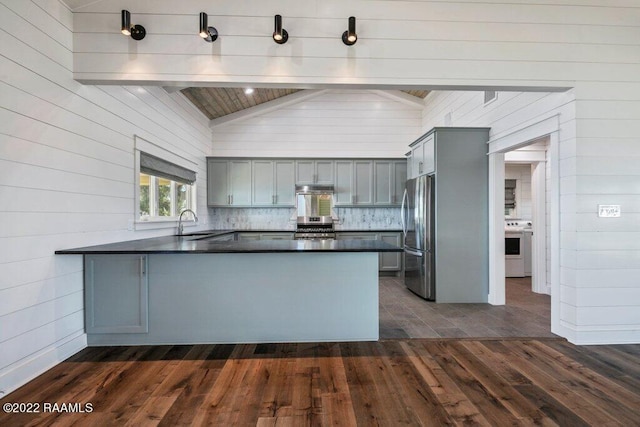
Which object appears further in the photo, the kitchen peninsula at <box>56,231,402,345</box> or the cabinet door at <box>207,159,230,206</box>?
the cabinet door at <box>207,159,230,206</box>

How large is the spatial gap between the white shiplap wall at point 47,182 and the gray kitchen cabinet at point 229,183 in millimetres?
2880

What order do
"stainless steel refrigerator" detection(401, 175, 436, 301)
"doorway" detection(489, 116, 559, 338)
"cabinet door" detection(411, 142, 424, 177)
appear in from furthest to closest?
"cabinet door" detection(411, 142, 424, 177), "stainless steel refrigerator" detection(401, 175, 436, 301), "doorway" detection(489, 116, 559, 338)

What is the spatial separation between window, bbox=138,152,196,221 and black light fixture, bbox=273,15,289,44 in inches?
82.7

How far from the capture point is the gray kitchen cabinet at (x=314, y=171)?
6.24 metres

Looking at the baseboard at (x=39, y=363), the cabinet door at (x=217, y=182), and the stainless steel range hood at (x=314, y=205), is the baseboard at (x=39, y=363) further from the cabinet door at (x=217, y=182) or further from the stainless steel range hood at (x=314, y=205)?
the stainless steel range hood at (x=314, y=205)

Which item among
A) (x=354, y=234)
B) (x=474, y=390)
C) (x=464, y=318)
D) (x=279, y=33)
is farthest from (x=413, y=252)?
(x=279, y=33)

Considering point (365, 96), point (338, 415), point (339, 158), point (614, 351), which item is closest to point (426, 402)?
point (338, 415)

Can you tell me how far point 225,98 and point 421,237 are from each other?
395 cm

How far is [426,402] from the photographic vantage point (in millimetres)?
1999

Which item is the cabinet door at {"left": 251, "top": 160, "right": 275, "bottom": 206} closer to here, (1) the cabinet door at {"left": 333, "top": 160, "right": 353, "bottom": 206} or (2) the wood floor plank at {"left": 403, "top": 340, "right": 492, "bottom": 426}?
(1) the cabinet door at {"left": 333, "top": 160, "right": 353, "bottom": 206}

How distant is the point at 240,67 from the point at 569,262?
3427mm

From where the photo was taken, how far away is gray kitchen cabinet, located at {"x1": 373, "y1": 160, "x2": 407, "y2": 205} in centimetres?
625

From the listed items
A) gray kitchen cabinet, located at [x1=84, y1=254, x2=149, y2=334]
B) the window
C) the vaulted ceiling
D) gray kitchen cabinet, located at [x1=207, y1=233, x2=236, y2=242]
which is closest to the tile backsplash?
gray kitchen cabinet, located at [x1=207, y1=233, x2=236, y2=242]

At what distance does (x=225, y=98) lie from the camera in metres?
5.53
